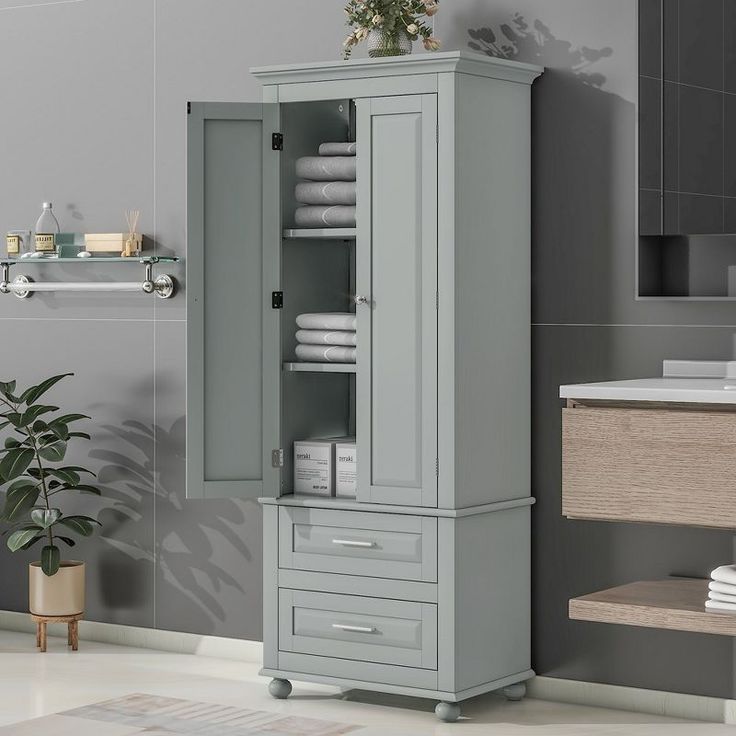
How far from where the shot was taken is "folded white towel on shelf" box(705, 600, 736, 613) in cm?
349

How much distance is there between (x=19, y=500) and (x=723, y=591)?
7.89ft

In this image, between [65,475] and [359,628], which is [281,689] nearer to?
[359,628]

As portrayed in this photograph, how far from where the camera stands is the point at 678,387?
3510mm

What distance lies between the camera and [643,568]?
13.4 ft

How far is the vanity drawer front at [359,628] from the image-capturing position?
398 cm

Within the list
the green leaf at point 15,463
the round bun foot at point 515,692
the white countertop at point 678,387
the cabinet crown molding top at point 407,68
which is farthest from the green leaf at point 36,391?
the white countertop at point 678,387

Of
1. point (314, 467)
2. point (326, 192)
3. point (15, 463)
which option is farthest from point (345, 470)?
Result: point (15, 463)

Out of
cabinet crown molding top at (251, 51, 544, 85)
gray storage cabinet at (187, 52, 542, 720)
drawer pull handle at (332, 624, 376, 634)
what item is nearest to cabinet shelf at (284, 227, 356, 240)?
gray storage cabinet at (187, 52, 542, 720)

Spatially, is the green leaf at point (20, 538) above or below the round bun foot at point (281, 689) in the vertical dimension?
above

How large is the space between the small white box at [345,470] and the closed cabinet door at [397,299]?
108mm

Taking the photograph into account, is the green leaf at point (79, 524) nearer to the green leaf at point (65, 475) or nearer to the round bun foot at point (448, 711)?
the green leaf at point (65, 475)

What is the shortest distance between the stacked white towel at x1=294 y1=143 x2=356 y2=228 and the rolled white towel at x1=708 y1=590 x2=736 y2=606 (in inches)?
56.9

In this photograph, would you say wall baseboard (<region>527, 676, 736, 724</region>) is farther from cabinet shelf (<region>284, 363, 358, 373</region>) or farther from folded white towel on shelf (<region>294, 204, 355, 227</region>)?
folded white towel on shelf (<region>294, 204, 355, 227</region>)

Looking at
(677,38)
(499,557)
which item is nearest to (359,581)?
(499,557)
